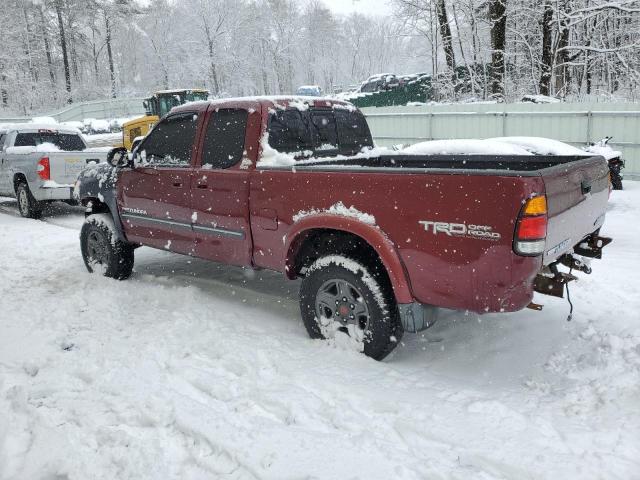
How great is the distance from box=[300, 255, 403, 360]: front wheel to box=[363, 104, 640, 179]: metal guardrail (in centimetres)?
1217

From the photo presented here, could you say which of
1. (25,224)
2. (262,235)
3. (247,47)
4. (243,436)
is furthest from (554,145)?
(247,47)

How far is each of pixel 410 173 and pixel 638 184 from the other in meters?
11.5

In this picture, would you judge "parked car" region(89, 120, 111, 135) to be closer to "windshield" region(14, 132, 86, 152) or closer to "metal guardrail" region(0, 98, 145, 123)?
"metal guardrail" region(0, 98, 145, 123)

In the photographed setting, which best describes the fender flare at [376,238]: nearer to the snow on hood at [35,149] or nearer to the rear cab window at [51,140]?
the snow on hood at [35,149]

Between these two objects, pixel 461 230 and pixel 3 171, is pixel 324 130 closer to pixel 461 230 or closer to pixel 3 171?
pixel 461 230

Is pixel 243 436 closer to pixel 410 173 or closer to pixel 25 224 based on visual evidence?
pixel 410 173

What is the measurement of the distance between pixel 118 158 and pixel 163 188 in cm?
84

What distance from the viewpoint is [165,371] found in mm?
3826

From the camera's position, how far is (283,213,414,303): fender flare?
360 cm

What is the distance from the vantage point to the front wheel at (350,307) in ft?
12.5

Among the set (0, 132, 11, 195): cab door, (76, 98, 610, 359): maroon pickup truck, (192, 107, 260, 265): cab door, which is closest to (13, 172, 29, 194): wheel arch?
(0, 132, 11, 195): cab door

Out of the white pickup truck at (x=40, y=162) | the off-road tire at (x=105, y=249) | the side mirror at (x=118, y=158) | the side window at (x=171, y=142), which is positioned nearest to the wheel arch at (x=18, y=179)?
the white pickup truck at (x=40, y=162)

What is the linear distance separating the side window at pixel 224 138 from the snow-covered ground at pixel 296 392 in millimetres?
1418

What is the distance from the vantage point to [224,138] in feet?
15.9
